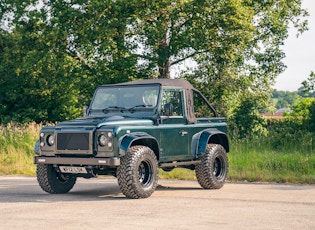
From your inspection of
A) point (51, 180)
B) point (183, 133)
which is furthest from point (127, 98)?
point (51, 180)

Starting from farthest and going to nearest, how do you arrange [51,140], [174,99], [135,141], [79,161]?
[174,99] → [51,140] → [135,141] → [79,161]

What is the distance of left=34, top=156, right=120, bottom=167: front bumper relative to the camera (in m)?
12.0

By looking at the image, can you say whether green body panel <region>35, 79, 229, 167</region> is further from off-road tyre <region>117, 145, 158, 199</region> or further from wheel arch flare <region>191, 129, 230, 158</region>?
off-road tyre <region>117, 145, 158, 199</region>

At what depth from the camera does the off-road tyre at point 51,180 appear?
524 inches

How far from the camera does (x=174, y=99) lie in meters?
13.9

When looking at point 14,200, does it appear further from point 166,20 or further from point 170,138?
point 166,20

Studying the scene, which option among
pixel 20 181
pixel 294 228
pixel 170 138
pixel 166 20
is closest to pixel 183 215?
pixel 294 228

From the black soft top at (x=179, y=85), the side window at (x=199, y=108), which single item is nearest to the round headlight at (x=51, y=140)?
the black soft top at (x=179, y=85)

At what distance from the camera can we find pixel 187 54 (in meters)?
32.0

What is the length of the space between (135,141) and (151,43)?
18279 mm

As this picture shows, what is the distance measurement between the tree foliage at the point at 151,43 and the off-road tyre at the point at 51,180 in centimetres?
1689

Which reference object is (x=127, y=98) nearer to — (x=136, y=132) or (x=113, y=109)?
(x=113, y=109)

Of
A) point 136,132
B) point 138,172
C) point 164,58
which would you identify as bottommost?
point 138,172

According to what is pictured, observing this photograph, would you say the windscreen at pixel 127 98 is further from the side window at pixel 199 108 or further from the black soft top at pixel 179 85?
the side window at pixel 199 108
